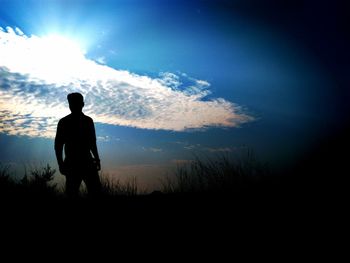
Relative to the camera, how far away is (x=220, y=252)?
3713 millimetres

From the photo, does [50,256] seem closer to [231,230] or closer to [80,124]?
[231,230]

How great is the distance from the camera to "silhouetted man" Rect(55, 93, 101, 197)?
6.08 m

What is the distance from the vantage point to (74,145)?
6113 millimetres

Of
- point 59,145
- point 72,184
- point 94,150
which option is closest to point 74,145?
point 59,145

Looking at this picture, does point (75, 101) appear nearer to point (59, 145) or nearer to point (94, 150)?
point (59, 145)

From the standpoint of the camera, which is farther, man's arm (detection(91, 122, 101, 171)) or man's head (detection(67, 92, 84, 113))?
man's arm (detection(91, 122, 101, 171))

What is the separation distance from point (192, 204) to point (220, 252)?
2.36m

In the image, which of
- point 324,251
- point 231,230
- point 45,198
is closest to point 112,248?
point 231,230

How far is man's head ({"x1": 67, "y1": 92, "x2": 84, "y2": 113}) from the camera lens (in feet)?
19.8

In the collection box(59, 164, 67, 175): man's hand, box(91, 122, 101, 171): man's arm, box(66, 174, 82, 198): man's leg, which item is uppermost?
box(91, 122, 101, 171): man's arm

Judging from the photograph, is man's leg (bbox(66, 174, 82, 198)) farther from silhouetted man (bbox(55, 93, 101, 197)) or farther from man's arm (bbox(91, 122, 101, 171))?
man's arm (bbox(91, 122, 101, 171))

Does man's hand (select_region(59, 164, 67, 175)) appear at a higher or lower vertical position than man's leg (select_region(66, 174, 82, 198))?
higher

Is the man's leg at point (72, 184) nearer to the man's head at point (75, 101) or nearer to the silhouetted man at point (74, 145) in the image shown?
the silhouetted man at point (74, 145)

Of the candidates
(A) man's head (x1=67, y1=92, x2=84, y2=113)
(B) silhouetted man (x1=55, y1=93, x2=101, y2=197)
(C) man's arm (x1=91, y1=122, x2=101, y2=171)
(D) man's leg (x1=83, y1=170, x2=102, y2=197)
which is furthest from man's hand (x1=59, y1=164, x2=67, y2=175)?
(A) man's head (x1=67, y1=92, x2=84, y2=113)
